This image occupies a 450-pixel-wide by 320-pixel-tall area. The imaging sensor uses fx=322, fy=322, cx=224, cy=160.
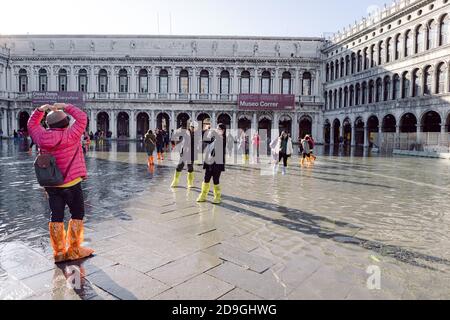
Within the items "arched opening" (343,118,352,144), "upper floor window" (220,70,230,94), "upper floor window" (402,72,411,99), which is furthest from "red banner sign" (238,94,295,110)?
"upper floor window" (402,72,411,99)

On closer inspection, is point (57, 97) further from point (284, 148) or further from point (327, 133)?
point (284, 148)

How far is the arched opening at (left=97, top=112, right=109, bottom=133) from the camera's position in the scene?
148 ft

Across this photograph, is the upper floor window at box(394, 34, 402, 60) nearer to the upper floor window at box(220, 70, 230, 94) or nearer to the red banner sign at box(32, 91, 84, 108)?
the upper floor window at box(220, 70, 230, 94)

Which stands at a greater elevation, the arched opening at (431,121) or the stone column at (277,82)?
the stone column at (277,82)

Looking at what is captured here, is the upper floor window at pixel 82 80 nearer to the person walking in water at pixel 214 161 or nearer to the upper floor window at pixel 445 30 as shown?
the upper floor window at pixel 445 30

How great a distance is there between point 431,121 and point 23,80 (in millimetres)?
49567

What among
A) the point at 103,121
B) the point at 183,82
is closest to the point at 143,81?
the point at 183,82

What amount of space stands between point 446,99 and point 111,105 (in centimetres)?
3765

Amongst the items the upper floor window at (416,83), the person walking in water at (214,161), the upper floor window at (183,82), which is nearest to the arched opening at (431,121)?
the upper floor window at (416,83)

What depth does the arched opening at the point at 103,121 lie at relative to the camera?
4512cm

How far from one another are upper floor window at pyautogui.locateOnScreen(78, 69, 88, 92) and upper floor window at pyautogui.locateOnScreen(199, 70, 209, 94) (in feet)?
51.5

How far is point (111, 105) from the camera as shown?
4366cm

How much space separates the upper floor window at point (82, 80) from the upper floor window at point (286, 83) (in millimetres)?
27013

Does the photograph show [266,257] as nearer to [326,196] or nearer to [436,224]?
[436,224]
